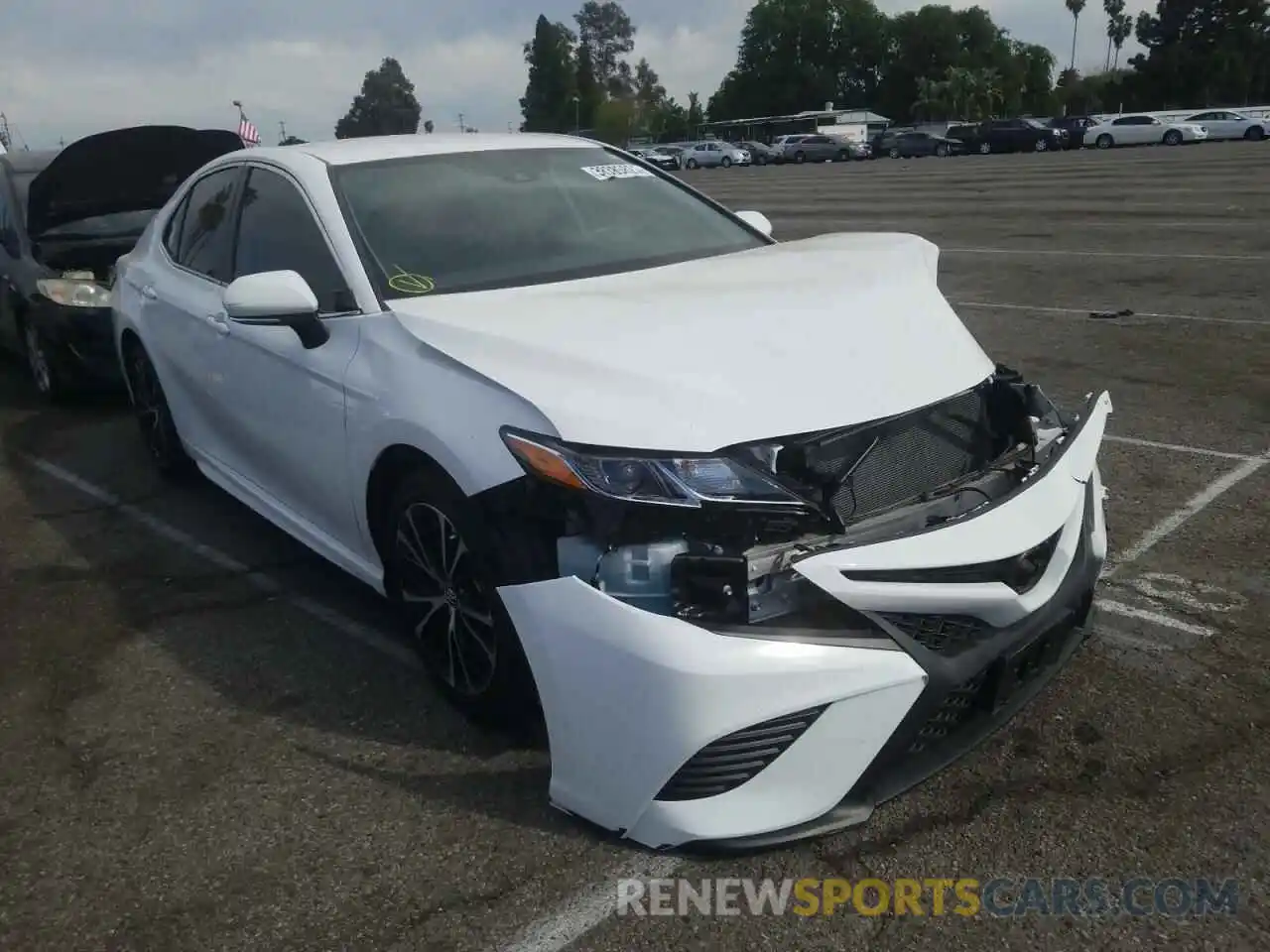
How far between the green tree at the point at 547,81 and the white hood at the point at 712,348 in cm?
13566

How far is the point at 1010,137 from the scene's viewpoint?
49094 millimetres

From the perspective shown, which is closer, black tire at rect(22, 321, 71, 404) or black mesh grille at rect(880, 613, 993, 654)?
black mesh grille at rect(880, 613, 993, 654)

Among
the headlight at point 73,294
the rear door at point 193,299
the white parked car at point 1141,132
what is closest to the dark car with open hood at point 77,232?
the headlight at point 73,294

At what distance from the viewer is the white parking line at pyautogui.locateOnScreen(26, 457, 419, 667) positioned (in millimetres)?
4039

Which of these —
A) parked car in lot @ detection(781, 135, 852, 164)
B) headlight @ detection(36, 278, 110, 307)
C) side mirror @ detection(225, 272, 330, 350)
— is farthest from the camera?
parked car in lot @ detection(781, 135, 852, 164)

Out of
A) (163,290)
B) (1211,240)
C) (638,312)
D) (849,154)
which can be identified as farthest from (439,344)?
(849,154)

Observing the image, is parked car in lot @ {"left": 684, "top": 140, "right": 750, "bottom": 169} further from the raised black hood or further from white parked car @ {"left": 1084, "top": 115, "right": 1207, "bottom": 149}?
the raised black hood

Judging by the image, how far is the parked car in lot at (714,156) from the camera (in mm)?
57531

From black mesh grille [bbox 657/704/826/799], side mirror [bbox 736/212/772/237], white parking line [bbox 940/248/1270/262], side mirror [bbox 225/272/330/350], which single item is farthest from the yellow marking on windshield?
white parking line [bbox 940/248/1270/262]

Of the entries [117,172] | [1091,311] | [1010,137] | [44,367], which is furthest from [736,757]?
[1010,137]

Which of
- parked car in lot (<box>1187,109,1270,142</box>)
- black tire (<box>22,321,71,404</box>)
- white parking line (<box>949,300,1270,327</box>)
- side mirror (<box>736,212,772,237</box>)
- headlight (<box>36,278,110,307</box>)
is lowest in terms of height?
parked car in lot (<box>1187,109,1270,142</box>)

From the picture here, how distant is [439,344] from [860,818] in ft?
5.30

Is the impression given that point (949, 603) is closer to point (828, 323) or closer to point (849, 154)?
point (828, 323)

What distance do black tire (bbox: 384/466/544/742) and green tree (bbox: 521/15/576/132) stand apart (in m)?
136
